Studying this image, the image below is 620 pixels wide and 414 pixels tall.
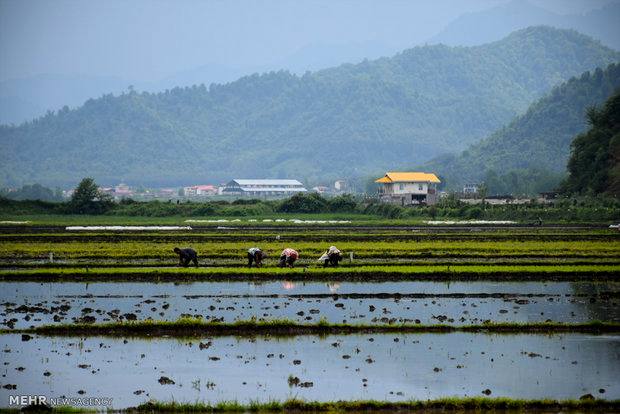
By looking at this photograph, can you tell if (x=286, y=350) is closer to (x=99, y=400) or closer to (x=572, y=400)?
(x=99, y=400)

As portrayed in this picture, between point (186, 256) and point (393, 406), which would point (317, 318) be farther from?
point (186, 256)

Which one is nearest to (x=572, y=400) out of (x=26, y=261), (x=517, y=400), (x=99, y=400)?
(x=517, y=400)

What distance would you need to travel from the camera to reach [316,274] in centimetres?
3600

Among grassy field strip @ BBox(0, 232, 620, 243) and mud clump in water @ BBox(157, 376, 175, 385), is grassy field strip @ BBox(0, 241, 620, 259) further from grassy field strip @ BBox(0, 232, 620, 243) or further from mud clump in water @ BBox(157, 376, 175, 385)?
mud clump in water @ BBox(157, 376, 175, 385)

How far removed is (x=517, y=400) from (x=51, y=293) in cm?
1799

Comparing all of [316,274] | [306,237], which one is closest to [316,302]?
[316,274]

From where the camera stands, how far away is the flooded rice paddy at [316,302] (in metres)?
26.6

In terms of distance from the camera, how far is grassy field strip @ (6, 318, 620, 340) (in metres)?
24.7

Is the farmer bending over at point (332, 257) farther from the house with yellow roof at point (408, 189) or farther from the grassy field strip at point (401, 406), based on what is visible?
the house with yellow roof at point (408, 189)

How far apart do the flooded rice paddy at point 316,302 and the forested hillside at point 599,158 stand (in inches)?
2324

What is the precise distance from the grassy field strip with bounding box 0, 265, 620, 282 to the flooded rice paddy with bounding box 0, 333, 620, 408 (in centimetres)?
1133

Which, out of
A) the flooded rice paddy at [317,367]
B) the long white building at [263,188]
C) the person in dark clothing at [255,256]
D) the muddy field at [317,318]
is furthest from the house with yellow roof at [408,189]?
the flooded rice paddy at [317,367]

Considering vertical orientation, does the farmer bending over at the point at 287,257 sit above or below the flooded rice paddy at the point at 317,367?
above

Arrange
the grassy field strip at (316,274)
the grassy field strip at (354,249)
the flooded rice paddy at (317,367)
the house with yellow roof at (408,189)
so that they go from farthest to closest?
the house with yellow roof at (408,189) → the grassy field strip at (354,249) → the grassy field strip at (316,274) → the flooded rice paddy at (317,367)
